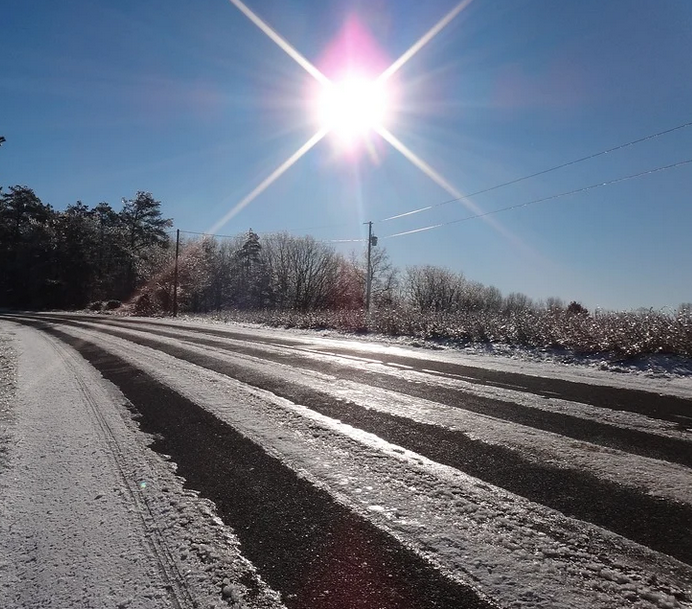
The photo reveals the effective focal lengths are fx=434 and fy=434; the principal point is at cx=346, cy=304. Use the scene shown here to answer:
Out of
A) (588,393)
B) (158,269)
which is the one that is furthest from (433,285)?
(588,393)

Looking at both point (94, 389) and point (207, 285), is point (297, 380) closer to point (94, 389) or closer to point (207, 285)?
point (94, 389)

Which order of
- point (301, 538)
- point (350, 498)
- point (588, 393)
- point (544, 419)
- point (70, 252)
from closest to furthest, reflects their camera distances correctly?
point (301, 538) → point (350, 498) → point (544, 419) → point (588, 393) → point (70, 252)

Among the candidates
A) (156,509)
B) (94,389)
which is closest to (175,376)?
(94,389)

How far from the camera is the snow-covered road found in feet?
6.60

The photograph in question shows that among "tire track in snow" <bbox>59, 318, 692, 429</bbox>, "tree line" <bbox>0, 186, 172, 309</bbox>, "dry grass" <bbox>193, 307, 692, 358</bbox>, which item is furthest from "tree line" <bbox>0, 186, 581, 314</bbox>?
"tire track in snow" <bbox>59, 318, 692, 429</bbox>

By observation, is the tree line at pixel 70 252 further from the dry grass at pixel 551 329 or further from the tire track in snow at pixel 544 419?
the tire track in snow at pixel 544 419

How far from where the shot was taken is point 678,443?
12.8 ft

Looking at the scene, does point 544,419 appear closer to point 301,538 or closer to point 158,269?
point 301,538

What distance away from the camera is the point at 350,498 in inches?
112

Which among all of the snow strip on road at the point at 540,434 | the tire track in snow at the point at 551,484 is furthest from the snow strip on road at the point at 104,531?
the snow strip on road at the point at 540,434

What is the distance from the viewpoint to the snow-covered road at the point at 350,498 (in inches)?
79.2

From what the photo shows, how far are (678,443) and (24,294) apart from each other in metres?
65.7

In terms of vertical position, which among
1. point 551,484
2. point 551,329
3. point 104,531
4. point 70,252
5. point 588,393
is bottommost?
point 104,531

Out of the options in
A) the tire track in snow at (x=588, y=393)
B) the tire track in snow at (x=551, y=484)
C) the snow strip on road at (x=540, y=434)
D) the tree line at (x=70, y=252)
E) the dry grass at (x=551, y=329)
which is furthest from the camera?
the tree line at (x=70, y=252)
